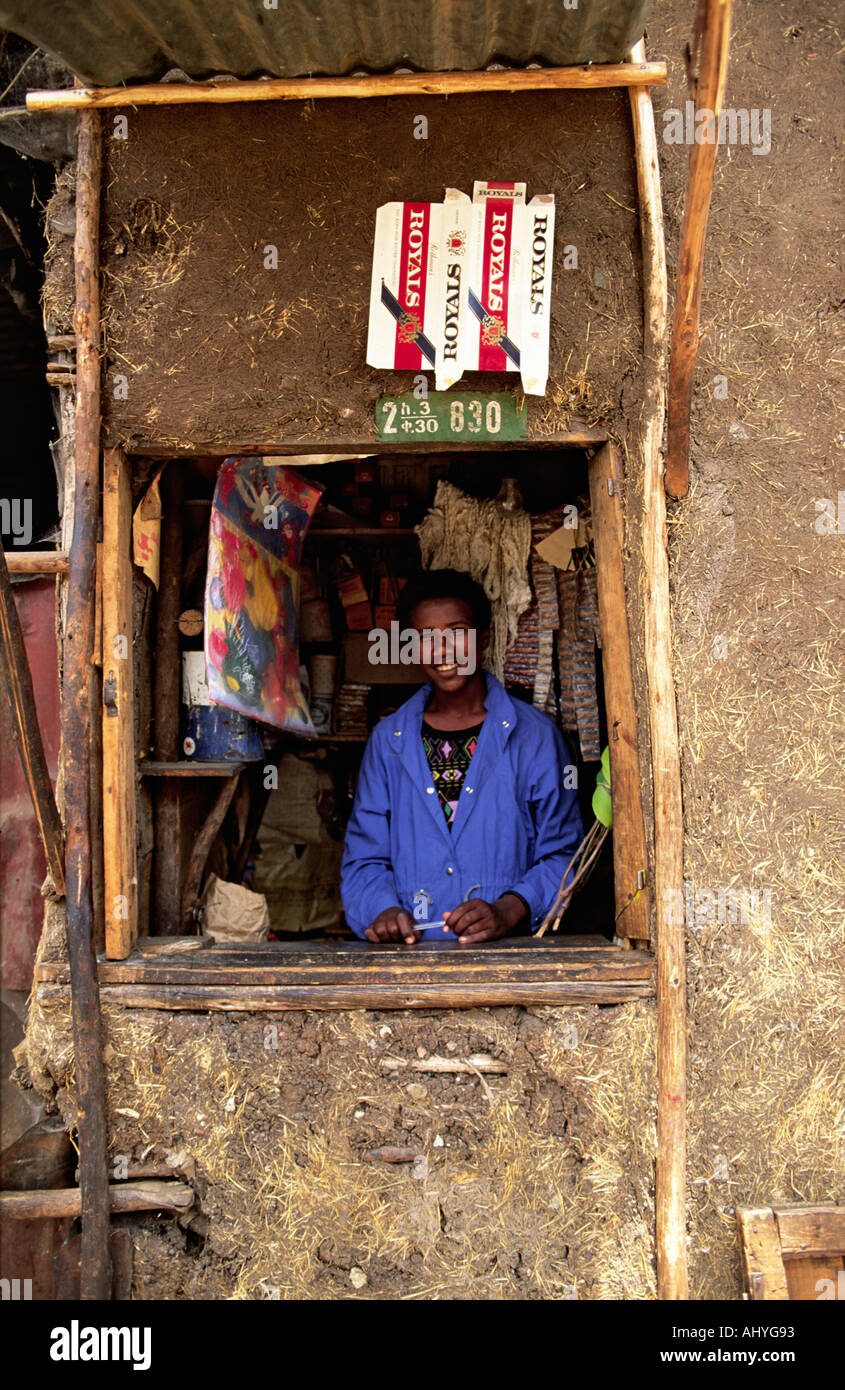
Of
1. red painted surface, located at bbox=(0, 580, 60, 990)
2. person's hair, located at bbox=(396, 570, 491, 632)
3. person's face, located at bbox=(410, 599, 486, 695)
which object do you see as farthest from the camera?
person's hair, located at bbox=(396, 570, 491, 632)

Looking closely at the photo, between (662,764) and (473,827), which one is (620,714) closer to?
(662,764)

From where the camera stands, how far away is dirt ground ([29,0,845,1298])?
2.80 meters

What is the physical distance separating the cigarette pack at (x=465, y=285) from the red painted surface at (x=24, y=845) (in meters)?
1.67

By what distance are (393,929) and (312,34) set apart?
283 centimetres

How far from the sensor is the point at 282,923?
490cm

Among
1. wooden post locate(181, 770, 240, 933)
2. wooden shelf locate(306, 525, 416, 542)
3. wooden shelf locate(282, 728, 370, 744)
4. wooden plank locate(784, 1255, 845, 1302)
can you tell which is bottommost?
wooden plank locate(784, 1255, 845, 1302)

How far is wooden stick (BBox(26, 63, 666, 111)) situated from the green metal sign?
2.92 ft

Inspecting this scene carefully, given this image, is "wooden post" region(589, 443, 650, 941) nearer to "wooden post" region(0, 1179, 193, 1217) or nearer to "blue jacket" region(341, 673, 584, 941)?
"blue jacket" region(341, 673, 584, 941)

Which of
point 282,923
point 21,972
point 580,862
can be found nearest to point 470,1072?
point 580,862

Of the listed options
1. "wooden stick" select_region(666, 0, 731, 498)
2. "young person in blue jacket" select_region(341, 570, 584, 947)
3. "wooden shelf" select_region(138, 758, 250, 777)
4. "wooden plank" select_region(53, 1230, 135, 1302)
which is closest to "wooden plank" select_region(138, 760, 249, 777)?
"wooden shelf" select_region(138, 758, 250, 777)

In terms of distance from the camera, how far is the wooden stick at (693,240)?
203 cm

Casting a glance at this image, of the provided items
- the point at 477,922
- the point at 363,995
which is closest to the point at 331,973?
the point at 363,995

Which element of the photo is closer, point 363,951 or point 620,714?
point 620,714

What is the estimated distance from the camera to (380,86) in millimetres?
2729
